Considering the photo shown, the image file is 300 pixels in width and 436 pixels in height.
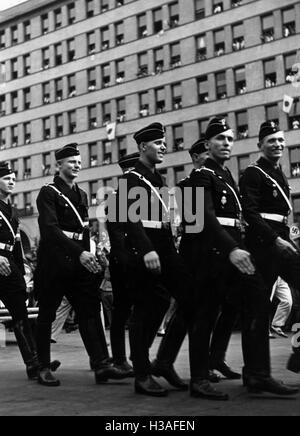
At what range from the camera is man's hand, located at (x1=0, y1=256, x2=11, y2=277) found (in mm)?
6520

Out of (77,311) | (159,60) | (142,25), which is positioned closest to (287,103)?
(159,60)

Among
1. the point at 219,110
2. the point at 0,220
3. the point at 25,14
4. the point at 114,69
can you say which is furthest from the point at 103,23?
the point at 0,220

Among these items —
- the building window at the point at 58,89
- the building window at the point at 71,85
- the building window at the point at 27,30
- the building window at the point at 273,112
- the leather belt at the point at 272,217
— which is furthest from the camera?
the building window at the point at 27,30

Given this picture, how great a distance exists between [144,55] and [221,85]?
25.4 feet

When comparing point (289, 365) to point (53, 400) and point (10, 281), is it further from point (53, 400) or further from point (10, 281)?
point (10, 281)

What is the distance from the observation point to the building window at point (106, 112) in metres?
56.4

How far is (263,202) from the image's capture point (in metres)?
5.89

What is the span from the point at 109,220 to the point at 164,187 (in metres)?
0.82

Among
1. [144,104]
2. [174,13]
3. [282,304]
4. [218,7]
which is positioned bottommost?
[282,304]

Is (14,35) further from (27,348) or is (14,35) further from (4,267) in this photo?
(27,348)

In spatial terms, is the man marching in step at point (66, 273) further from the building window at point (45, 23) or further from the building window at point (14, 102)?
the building window at point (14, 102)

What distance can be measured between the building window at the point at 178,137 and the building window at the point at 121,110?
5.01 meters

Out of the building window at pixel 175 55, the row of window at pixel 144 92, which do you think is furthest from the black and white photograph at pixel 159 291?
the building window at pixel 175 55

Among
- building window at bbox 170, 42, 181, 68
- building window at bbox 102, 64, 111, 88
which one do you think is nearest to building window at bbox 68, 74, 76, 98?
building window at bbox 102, 64, 111, 88
